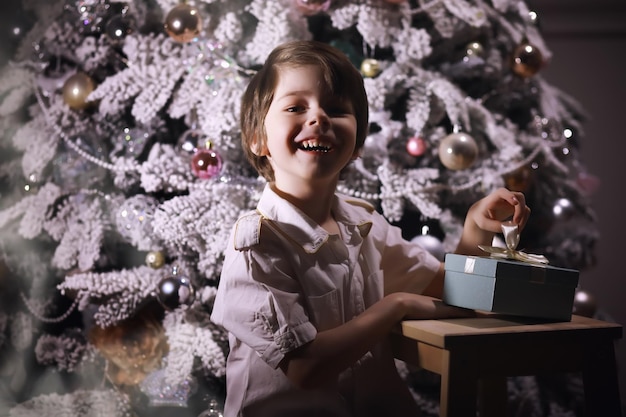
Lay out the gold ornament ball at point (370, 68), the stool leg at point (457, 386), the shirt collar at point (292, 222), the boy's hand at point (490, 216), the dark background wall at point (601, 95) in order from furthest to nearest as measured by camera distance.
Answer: the dark background wall at point (601, 95), the gold ornament ball at point (370, 68), the boy's hand at point (490, 216), the shirt collar at point (292, 222), the stool leg at point (457, 386)

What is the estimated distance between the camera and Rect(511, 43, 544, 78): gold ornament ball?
170cm

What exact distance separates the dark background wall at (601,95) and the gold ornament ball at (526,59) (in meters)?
1.01

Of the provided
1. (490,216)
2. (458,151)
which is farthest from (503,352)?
(458,151)

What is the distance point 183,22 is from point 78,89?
0.30 meters

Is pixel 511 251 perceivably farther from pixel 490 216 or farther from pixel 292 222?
pixel 292 222

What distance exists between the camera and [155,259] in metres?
1.57

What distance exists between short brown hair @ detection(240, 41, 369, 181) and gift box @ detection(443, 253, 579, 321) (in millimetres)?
299

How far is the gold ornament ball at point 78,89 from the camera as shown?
162 cm

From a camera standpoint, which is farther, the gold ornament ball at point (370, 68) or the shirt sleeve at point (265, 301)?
the gold ornament ball at point (370, 68)

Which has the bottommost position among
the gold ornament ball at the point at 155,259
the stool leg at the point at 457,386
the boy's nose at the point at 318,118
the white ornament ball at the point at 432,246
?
the gold ornament ball at the point at 155,259

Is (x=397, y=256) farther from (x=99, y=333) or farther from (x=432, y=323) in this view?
(x=99, y=333)

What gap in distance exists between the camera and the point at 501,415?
1.19 meters

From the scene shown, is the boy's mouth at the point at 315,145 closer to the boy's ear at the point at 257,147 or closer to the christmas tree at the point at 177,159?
the boy's ear at the point at 257,147

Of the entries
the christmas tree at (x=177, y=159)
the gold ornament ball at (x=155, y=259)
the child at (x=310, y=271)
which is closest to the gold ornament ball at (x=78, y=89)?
the christmas tree at (x=177, y=159)
